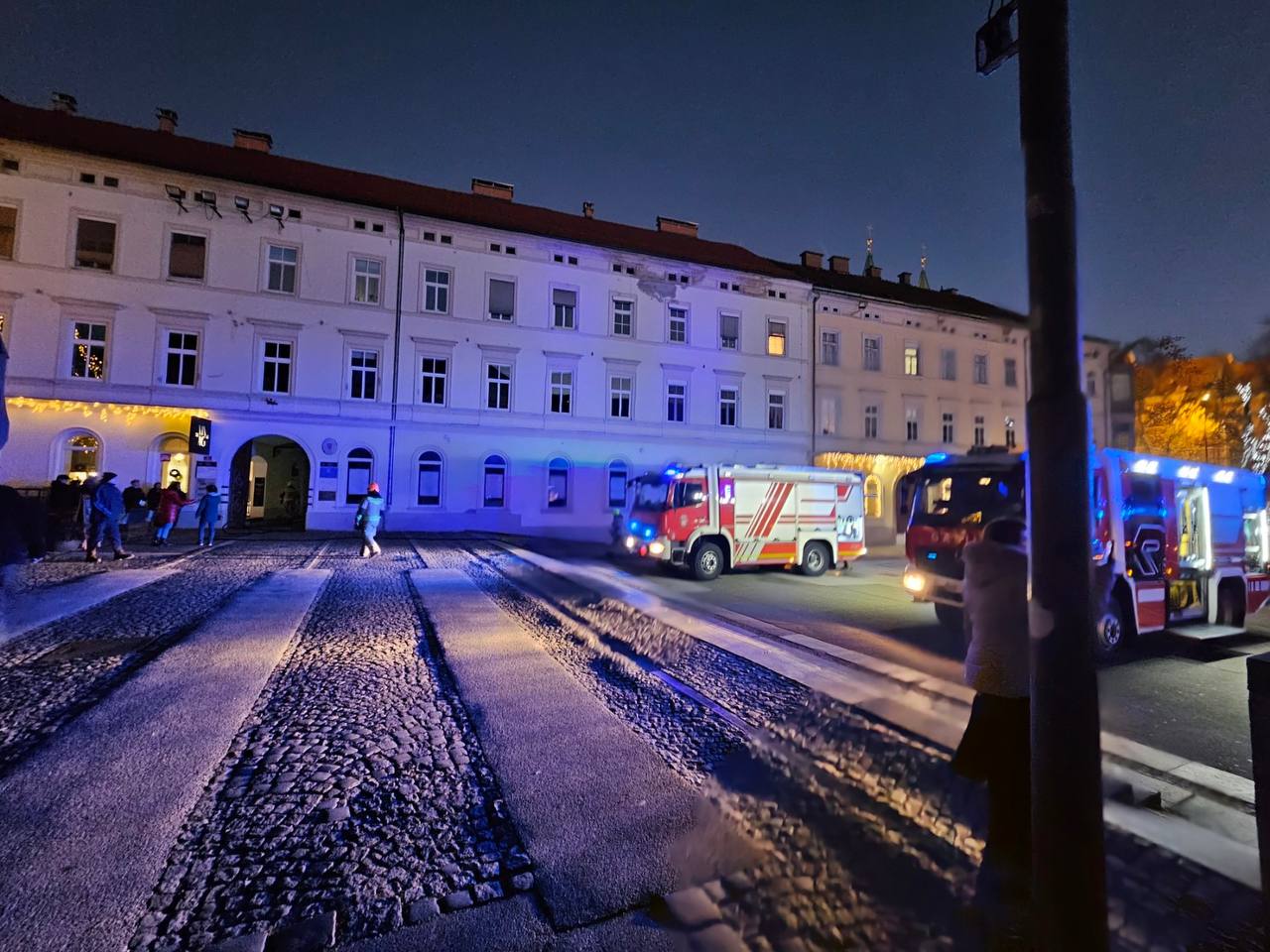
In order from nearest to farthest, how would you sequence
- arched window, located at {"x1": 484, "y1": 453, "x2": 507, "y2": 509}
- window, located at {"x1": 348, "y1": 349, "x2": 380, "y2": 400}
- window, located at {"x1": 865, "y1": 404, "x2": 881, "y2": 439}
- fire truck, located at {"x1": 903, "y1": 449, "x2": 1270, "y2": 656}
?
fire truck, located at {"x1": 903, "y1": 449, "x2": 1270, "y2": 656} < window, located at {"x1": 348, "y1": 349, "x2": 380, "y2": 400} < arched window, located at {"x1": 484, "y1": 453, "x2": 507, "y2": 509} < window, located at {"x1": 865, "y1": 404, "x2": 881, "y2": 439}

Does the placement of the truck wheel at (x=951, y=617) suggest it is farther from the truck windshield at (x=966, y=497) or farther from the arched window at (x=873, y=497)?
the arched window at (x=873, y=497)

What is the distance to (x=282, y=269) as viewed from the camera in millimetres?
23281

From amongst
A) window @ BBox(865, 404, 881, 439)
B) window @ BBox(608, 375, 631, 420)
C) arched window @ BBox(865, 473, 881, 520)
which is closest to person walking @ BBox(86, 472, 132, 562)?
window @ BBox(608, 375, 631, 420)

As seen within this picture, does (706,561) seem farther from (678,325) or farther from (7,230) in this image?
(7,230)

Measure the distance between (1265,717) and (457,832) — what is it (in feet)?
11.5

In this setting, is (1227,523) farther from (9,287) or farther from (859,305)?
(9,287)

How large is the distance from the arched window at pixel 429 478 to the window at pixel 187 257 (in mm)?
10591

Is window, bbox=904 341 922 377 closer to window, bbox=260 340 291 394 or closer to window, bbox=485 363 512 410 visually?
window, bbox=485 363 512 410

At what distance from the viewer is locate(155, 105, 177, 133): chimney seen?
26.1 metres

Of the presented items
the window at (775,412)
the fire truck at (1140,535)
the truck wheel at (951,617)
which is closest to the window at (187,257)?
the window at (775,412)

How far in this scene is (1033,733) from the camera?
6.61 feet

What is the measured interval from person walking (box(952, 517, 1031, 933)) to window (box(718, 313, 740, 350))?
2727 cm

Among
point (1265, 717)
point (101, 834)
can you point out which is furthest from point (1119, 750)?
point (101, 834)

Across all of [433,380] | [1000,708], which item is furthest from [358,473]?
[1000,708]
